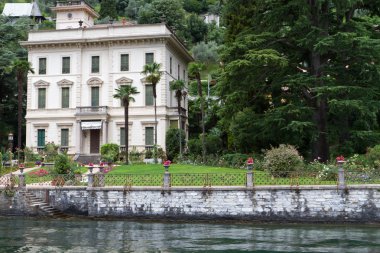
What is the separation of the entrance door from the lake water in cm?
2181

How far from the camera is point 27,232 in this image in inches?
Answer: 816

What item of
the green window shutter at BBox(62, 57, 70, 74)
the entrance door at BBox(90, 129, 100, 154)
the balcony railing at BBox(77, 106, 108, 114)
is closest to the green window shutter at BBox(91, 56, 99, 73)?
the green window shutter at BBox(62, 57, 70, 74)

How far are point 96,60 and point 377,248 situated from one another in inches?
1338

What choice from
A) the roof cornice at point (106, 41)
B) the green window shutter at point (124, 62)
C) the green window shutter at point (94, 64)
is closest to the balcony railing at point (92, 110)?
the green window shutter at point (94, 64)

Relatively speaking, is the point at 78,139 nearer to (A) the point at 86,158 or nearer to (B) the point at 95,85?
(A) the point at 86,158

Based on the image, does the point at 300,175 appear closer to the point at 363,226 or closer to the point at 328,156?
the point at 363,226

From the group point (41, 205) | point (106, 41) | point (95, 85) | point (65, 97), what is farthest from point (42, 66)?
point (41, 205)

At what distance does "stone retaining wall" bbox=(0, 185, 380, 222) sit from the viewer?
71.9 ft

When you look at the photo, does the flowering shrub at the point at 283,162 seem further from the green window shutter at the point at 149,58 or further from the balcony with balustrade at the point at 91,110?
the balcony with balustrade at the point at 91,110

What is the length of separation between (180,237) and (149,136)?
25500 millimetres

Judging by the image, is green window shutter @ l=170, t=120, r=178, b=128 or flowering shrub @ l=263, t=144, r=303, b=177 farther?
green window shutter @ l=170, t=120, r=178, b=128

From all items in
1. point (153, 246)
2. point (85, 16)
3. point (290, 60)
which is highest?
point (85, 16)

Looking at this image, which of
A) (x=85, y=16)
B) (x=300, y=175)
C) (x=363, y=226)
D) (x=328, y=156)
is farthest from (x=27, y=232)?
(x=85, y=16)

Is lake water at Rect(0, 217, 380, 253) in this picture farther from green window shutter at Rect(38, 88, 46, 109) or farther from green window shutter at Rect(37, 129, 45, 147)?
green window shutter at Rect(38, 88, 46, 109)
